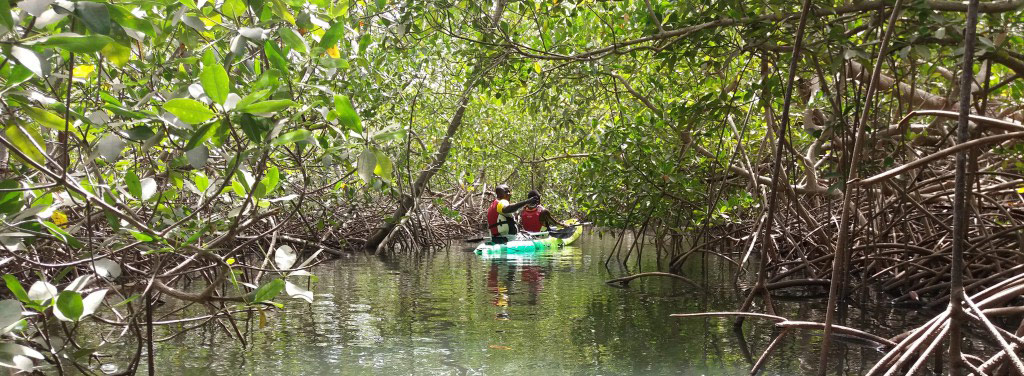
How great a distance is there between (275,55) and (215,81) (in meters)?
Result: 0.61

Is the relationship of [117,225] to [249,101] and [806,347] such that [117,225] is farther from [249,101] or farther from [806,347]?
[806,347]

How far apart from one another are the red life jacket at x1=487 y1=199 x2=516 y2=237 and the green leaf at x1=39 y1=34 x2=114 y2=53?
33.0 ft

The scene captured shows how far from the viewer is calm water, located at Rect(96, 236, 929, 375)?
3.96 metres

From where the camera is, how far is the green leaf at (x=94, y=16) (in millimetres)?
1412

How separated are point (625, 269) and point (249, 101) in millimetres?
7780

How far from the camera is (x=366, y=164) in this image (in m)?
1.81

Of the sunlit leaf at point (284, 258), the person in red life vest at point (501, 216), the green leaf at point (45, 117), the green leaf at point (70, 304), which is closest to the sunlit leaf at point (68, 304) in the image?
the green leaf at point (70, 304)

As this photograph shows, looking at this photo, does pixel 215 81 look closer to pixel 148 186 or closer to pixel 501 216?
pixel 148 186

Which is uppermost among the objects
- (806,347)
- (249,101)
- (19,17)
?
(19,17)

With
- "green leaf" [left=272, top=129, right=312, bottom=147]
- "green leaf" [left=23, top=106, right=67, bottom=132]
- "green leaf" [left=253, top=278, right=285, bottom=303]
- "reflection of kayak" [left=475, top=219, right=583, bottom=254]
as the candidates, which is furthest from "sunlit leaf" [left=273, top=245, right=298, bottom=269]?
"reflection of kayak" [left=475, top=219, right=583, bottom=254]

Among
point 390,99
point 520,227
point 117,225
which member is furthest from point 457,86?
point 117,225

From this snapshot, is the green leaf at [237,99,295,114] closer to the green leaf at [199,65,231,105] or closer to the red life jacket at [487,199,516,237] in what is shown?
the green leaf at [199,65,231,105]

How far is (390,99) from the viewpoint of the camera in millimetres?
7215

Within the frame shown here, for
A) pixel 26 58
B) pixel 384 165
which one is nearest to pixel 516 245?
pixel 384 165
